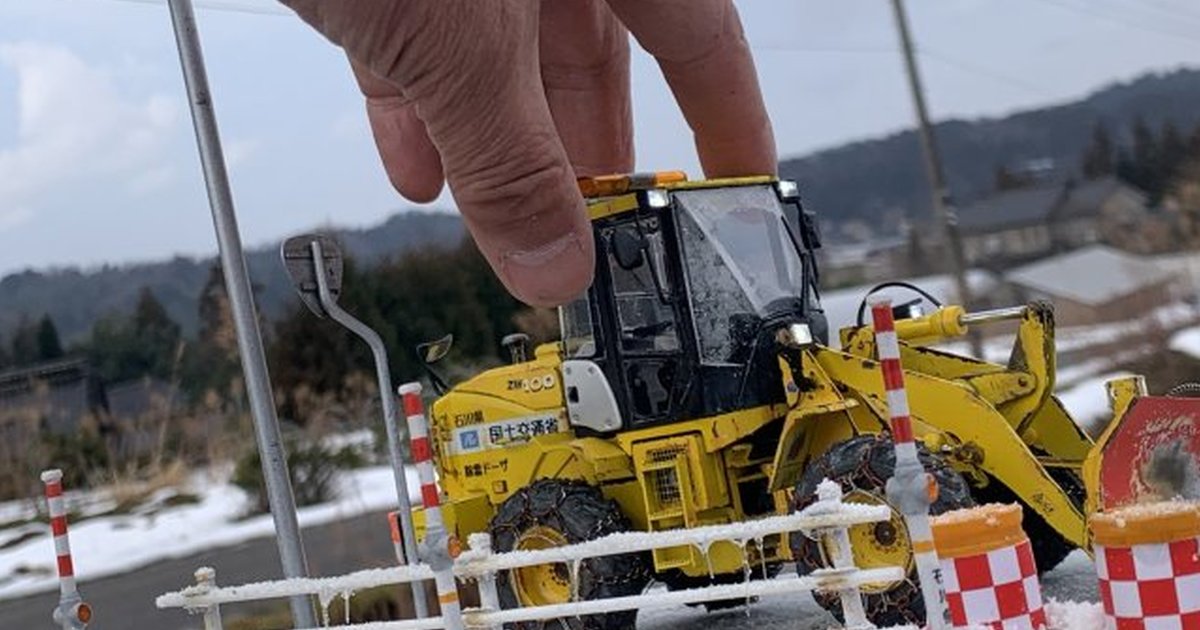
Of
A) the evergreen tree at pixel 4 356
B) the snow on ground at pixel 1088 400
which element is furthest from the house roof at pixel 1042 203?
the evergreen tree at pixel 4 356

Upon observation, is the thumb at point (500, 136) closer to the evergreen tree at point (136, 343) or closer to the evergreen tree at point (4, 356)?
the evergreen tree at point (136, 343)

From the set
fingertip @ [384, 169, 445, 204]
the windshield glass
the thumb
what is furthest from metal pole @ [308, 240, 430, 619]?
the thumb

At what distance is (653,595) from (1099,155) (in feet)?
67.3

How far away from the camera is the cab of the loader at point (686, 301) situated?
6426 mm

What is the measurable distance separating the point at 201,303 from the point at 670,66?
64.8 feet

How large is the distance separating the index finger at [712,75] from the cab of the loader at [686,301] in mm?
3766

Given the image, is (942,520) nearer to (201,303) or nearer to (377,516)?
(377,516)

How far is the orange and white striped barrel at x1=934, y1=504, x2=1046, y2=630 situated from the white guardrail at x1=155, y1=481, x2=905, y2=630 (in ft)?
0.52

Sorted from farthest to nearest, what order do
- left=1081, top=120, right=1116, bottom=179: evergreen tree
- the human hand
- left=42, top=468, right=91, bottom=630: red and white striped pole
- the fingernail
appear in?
left=1081, top=120, right=1116, bottom=179: evergreen tree → left=42, top=468, right=91, bottom=630: red and white striped pole → the fingernail → the human hand

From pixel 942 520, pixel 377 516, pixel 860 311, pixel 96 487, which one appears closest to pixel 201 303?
pixel 96 487

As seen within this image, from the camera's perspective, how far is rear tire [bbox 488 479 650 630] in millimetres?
6520

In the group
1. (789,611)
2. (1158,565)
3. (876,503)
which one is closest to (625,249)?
(876,503)

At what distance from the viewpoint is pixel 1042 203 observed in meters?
25.3

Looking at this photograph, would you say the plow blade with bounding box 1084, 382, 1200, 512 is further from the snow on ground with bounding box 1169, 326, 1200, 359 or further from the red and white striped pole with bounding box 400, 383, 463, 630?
the snow on ground with bounding box 1169, 326, 1200, 359
